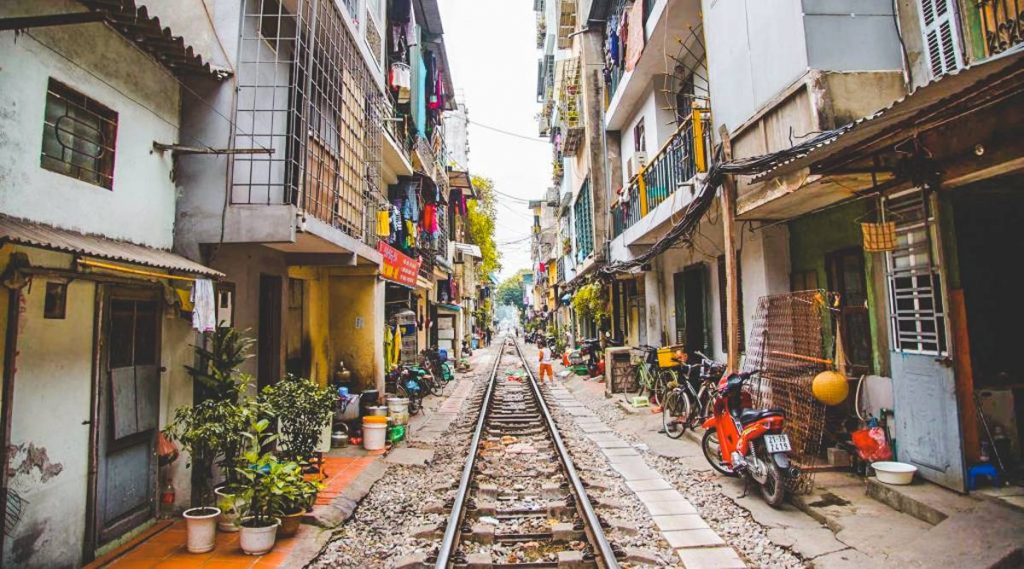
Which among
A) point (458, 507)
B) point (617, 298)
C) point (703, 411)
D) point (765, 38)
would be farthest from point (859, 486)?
point (617, 298)

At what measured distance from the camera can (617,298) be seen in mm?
20016

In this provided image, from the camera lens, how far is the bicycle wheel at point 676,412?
9508 millimetres

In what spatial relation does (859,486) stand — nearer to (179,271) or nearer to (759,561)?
(759,561)

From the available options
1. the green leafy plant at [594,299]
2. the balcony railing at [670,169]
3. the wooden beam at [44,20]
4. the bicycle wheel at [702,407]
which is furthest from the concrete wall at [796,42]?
the green leafy plant at [594,299]

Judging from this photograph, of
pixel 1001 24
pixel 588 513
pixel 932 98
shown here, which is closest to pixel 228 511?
pixel 588 513

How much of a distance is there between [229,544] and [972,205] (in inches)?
349

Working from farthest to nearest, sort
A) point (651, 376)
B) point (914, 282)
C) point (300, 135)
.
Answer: point (651, 376)
point (300, 135)
point (914, 282)

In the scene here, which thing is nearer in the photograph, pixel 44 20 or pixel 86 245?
pixel 44 20

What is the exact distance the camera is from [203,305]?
582cm

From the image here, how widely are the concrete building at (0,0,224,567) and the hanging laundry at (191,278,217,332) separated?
0.19m

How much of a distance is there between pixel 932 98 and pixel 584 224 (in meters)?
15.6

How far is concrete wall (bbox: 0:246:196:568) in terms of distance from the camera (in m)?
4.14

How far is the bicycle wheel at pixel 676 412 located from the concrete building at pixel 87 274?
24.7 ft

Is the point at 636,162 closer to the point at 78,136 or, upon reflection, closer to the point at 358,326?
the point at 358,326
